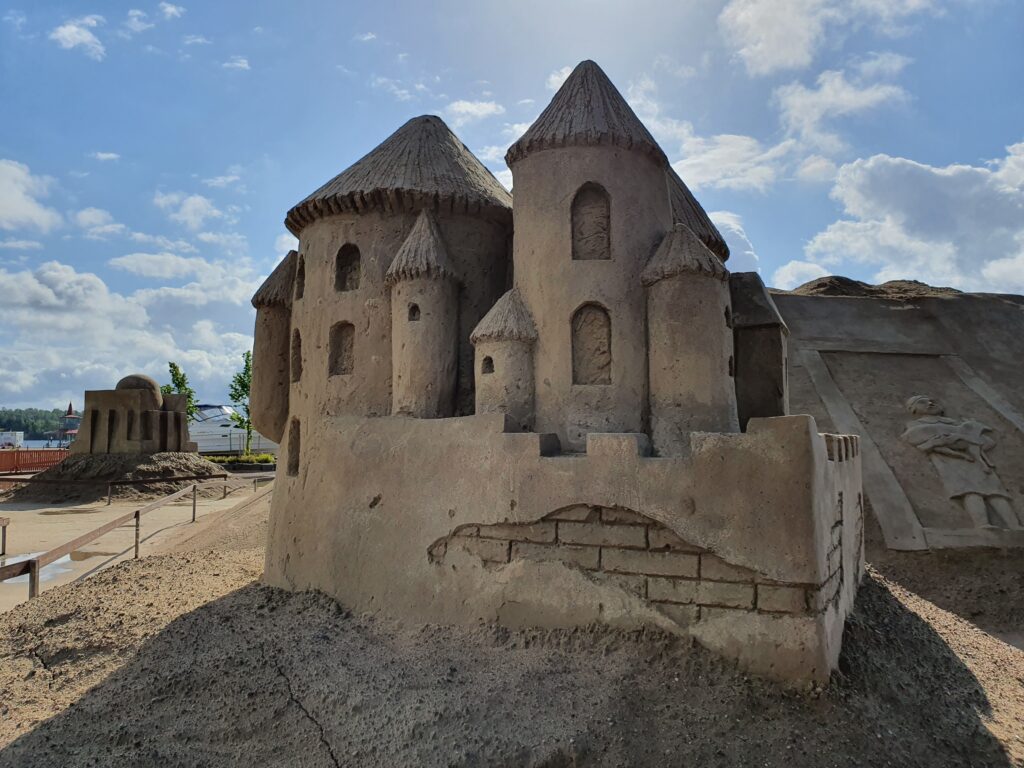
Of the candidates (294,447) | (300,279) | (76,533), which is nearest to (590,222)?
(300,279)

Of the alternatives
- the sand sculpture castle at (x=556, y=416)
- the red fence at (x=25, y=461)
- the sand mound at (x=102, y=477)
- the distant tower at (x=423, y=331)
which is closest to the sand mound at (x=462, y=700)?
the sand sculpture castle at (x=556, y=416)

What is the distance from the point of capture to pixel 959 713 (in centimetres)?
567

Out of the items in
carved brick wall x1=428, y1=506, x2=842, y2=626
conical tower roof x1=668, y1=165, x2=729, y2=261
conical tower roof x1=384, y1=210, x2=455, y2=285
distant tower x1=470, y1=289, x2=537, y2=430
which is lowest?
carved brick wall x1=428, y1=506, x2=842, y2=626

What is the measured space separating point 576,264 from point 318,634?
4.52m

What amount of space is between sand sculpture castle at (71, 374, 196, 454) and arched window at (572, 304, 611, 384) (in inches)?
841

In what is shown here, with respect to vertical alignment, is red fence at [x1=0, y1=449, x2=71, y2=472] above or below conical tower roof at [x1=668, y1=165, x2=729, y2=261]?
below

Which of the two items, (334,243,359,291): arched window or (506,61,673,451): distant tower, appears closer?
(506,61,673,451): distant tower

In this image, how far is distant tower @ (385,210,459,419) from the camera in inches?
294

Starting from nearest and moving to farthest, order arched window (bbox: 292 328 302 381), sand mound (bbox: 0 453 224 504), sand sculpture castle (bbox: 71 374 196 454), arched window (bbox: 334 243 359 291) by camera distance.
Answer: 1. arched window (bbox: 334 243 359 291)
2. arched window (bbox: 292 328 302 381)
3. sand mound (bbox: 0 453 224 504)
4. sand sculpture castle (bbox: 71 374 196 454)

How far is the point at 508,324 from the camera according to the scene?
6.77 m

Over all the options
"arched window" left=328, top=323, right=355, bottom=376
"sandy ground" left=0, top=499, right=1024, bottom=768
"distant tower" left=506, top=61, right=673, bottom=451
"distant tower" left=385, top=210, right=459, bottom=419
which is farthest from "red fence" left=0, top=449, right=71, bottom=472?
"distant tower" left=506, top=61, right=673, bottom=451

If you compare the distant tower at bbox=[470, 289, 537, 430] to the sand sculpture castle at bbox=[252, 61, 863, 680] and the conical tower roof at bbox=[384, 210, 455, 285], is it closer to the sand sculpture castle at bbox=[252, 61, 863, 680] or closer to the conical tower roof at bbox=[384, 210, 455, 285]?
the sand sculpture castle at bbox=[252, 61, 863, 680]

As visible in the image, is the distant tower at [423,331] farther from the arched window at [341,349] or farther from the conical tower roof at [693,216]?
the conical tower roof at [693,216]

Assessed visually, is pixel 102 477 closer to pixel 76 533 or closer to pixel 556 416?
pixel 76 533
